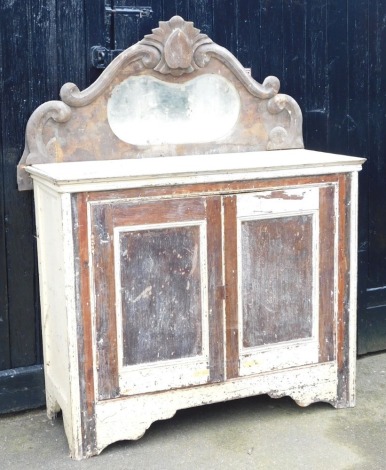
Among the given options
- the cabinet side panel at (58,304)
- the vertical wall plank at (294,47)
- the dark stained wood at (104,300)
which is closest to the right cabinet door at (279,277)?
the dark stained wood at (104,300)

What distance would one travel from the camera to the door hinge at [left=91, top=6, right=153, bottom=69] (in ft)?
12.1

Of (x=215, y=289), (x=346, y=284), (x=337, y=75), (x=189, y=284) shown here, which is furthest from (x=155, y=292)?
(x=337, y=75)

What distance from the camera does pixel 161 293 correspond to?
3371 millimetres

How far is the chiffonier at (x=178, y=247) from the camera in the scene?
327cm

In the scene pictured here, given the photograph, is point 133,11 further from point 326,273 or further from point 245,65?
point 326,273

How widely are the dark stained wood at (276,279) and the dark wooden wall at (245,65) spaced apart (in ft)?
2.79

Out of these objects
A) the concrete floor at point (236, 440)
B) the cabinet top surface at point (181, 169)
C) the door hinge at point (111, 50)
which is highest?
the door hinge at point (111, 50)

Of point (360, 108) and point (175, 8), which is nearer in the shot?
point (175, 8)

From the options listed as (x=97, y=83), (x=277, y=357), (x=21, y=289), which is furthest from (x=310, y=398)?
(x=97, y=83)

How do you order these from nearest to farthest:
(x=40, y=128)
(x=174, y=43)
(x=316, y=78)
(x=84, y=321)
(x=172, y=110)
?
(x=84, y=321), (x=40, y=128), (x=174, y=43), (x=172, y=110), (x=316, y=78)

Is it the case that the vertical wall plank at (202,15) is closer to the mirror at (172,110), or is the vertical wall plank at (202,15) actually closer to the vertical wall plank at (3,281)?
the mirror at (172,110)

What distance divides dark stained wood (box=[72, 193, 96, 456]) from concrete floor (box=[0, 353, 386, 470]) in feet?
0.56

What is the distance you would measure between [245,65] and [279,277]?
3.62ft

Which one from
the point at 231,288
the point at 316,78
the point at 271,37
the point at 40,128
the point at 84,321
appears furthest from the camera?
the point at 316,78
